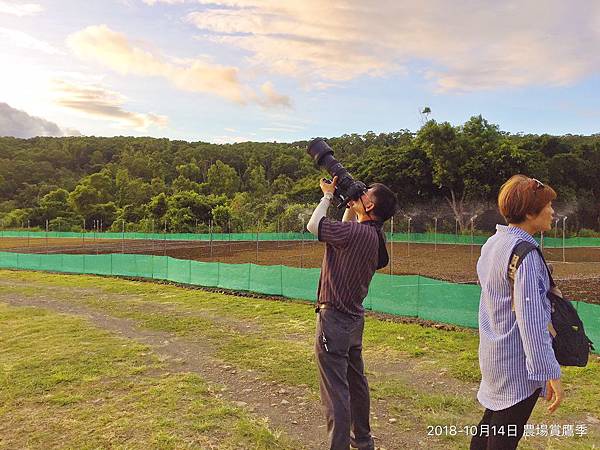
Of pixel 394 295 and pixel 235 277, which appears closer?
pixel 394 295

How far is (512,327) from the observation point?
172cm

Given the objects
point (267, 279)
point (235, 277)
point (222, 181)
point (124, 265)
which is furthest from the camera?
point (222, 181)

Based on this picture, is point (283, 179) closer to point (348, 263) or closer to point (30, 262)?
point (30, 262)

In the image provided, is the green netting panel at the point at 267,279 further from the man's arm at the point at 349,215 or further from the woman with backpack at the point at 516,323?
the woman with backpack at the point at 516,323

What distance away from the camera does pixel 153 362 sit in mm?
5375

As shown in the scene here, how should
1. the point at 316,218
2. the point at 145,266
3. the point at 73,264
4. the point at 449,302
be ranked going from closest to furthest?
the point at 316,218 → the point at 449,302 → the point at 145,266 → the point at 73,264

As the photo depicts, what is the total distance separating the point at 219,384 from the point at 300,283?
17.0 ft

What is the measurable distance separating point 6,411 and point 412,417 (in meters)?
3.40

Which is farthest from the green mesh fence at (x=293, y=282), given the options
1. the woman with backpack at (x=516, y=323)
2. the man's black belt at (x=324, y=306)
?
the woman with backpack at (x=516, y=323)

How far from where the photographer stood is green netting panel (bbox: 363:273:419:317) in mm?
7781

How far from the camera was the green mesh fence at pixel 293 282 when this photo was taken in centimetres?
704

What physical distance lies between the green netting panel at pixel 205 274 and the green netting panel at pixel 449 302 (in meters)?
5.81

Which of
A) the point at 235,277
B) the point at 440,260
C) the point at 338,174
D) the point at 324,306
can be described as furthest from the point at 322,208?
the point at 440,260

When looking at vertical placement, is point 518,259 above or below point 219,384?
above
